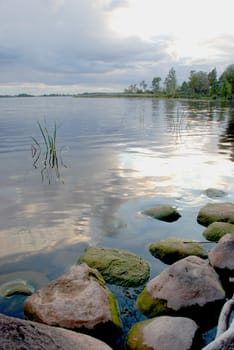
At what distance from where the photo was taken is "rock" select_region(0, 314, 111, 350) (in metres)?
3.67

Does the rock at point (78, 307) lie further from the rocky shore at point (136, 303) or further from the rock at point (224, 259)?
the rock at point (224, 259)

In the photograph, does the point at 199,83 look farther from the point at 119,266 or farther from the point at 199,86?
the point at 119,266

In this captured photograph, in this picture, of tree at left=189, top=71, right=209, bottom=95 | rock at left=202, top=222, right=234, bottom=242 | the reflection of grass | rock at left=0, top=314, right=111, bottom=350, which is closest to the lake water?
the reflection of grass

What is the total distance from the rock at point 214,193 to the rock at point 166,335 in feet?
24.1

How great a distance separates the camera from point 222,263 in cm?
645

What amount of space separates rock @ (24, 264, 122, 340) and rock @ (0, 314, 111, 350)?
630 mm

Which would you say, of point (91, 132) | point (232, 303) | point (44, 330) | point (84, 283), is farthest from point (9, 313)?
point (91, 132)

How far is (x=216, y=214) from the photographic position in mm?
9195

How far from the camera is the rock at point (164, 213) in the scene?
9719 mm

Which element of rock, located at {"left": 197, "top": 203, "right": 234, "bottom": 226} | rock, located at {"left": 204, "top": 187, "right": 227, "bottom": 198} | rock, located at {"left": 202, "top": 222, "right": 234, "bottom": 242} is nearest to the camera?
rock, located at {"left": 202, "top": 222, "right": 234, "bottom": 242}

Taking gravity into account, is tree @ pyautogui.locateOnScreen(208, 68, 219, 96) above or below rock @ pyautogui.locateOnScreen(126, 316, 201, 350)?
above

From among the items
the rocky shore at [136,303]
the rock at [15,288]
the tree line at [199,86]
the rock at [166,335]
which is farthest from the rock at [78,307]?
the tree line at [199,86]

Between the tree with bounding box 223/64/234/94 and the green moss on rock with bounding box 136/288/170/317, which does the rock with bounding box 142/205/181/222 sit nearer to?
Answer: the green moss on rock with bounding box 136/288/170/317

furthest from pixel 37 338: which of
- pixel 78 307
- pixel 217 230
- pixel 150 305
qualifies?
pixel 217 230
